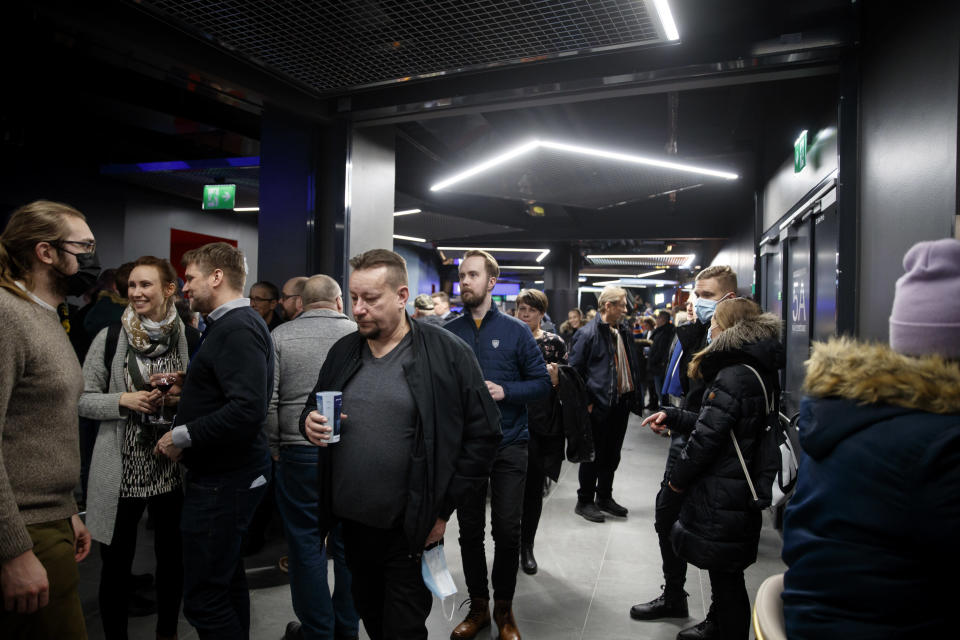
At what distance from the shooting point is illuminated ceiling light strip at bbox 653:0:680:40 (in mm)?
2795

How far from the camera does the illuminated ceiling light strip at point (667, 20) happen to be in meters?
2.79

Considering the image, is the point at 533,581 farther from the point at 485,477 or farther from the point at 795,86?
the point at 795,86

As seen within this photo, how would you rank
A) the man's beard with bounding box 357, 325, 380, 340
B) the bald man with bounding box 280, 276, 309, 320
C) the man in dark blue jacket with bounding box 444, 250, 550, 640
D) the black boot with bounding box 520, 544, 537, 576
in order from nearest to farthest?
the man's beard with bounding box 357, 325, 380, 340 < the man in dark blue jacket with bounding box 444, 250, 550, 640 < the black boot with bounding box 520, 544, 537, 576 < the bald man with bounding box 280, 276, 309, 320

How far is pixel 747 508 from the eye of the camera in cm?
238

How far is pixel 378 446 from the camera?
1.91 meters

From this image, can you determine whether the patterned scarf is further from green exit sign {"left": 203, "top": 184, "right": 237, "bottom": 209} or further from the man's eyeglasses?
green exit sign {"left": 203, "top": 184, "right": 237, "bottom": 209}

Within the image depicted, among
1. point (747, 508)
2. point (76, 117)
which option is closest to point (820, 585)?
point (747, 508)

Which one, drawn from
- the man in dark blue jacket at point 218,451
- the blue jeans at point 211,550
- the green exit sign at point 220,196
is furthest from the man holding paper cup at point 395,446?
the green exit sign at point 220,196

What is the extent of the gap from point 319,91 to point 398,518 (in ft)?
10.9

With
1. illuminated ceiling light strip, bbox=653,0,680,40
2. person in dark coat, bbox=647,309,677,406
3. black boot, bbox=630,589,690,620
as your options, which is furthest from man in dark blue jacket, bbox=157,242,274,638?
person in dark coat, bbox=647,309,677,406

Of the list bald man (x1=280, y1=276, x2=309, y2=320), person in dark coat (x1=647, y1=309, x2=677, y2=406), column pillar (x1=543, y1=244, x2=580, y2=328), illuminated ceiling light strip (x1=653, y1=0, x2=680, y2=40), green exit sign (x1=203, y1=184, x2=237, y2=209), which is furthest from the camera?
column pillar (x1=543, y1=244, x2=580, y2=328)

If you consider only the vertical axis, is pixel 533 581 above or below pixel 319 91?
below

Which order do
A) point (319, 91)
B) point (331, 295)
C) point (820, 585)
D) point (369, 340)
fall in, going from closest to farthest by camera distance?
point (820, 585)
point (369, 340)
point (331, 295)
point (319, 91)

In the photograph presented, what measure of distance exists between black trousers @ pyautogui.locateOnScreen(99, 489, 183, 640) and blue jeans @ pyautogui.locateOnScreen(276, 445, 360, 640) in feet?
1.52
